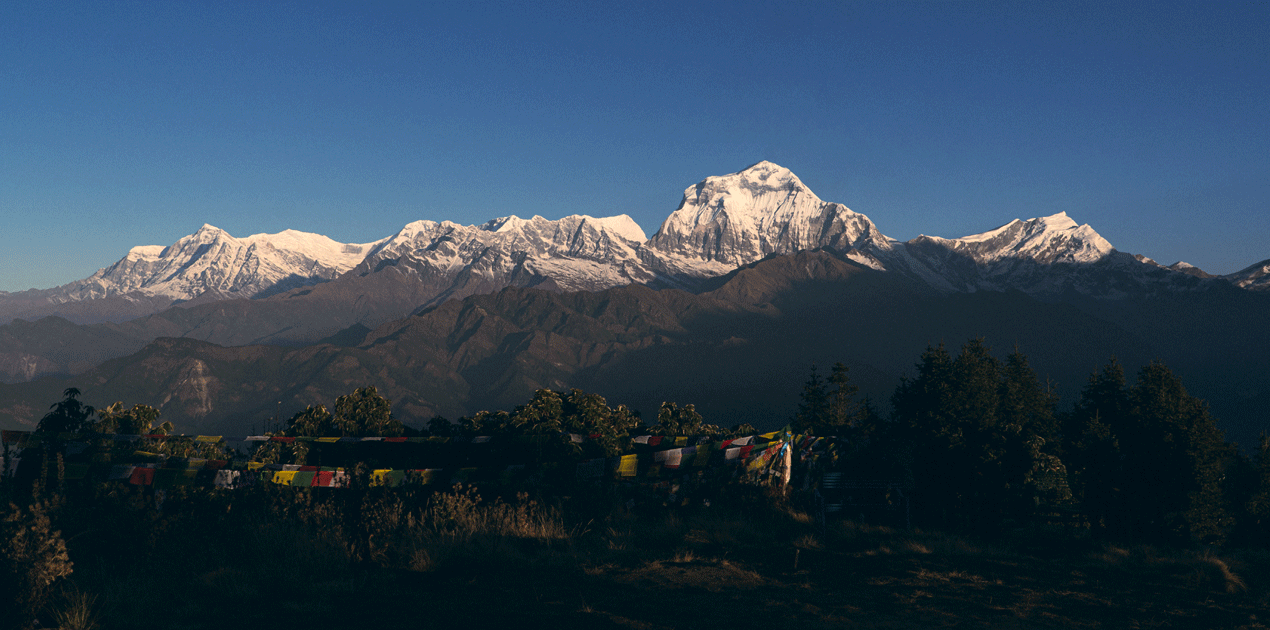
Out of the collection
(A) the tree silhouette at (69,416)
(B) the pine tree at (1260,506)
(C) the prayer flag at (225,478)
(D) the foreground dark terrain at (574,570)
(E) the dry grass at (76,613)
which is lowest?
(B) the pine tree at (1260,506)

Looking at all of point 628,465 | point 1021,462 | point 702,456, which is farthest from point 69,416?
point 1021,462

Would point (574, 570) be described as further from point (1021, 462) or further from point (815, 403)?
point (815, 403)

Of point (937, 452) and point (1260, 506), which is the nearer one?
point (937, 452)

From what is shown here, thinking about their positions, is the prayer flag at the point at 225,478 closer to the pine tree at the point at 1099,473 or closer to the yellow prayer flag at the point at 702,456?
the yellow prayer flag at the point at 702,456

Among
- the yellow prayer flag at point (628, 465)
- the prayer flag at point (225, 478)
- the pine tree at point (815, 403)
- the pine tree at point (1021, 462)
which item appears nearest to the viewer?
the prayer flag at point (225, 478)

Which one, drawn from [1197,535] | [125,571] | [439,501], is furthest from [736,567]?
[1197,535]

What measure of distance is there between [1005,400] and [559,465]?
1205cm

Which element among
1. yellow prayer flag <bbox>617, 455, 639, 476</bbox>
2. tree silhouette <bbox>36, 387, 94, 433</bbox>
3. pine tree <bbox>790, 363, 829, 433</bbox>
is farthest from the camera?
pine tree <bbox>790, 363, 829, 433</bbox>

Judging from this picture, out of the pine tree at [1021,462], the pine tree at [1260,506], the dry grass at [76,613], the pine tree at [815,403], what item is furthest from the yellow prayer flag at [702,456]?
the pine tree at [815,403]

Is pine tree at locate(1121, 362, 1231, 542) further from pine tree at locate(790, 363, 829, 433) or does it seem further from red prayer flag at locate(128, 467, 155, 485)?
pine tree at locate(790, 363, 829, 433)

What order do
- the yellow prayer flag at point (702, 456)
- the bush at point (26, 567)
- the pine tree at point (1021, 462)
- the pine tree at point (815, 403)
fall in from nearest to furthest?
the bush at point (26, 567)
the yellow prayer flag at point (702, 456)
the pine tree at point (1021, 462)
the pine tree at point (815, 403)

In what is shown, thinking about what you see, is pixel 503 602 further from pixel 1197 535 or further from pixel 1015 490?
pixel 1197 535

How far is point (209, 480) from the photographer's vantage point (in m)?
16.6

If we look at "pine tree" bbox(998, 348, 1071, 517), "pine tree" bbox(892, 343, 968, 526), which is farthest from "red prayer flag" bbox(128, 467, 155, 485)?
"pine tree" bbox(998, 348, 1071, 517)
